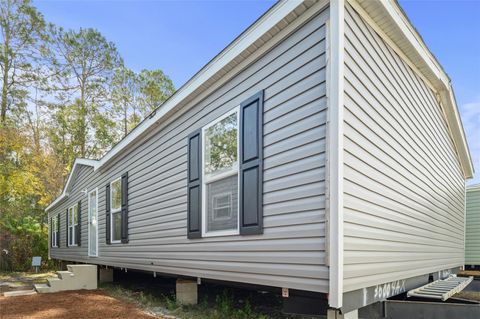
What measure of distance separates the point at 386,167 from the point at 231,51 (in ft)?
7.12

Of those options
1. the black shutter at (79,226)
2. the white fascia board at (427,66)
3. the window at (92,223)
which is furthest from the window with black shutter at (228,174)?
the black shutter at (79,226)

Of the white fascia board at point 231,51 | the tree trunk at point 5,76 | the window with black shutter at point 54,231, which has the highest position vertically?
the tree trunk at point 5,76

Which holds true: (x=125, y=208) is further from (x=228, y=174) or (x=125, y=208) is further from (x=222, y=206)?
(x=228, y=174)

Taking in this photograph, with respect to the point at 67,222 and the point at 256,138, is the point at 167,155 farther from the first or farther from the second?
the point at 67,222

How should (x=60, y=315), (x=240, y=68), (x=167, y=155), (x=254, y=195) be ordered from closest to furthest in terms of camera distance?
1. (x=254, y=195)
2. (x=240, y=68)
3. (x=60, y=315)
4. (x=167, y=155)

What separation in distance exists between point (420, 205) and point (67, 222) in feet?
43.1

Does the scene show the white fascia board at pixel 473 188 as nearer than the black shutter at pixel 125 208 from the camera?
No

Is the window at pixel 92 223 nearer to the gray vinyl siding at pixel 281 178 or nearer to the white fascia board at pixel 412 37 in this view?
the gray vinyl siding at pixel 281 178

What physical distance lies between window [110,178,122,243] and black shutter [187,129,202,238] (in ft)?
12.3

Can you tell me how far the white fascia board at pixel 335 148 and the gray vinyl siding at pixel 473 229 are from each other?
11926 millimetres

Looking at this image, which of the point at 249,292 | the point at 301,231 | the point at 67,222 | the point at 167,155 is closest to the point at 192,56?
the point at 67,222

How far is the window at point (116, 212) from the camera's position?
849cm

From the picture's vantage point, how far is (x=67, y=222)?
14.4 metres

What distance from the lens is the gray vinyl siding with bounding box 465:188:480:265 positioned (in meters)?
12.3
